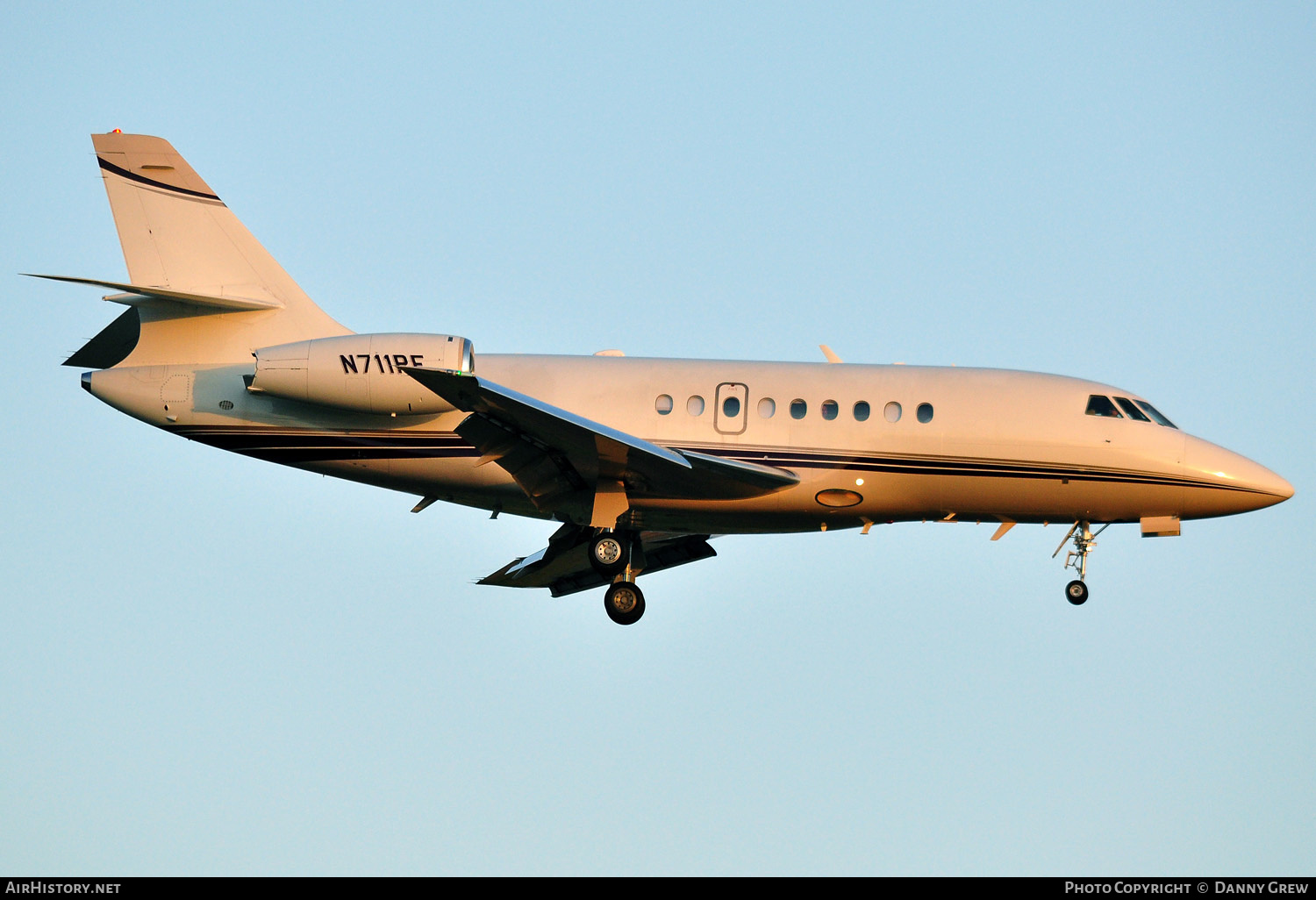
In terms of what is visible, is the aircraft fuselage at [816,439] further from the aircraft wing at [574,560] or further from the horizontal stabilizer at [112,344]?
the aircraft wing at [574,560]

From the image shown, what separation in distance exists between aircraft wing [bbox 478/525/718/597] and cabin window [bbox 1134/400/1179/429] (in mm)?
7358

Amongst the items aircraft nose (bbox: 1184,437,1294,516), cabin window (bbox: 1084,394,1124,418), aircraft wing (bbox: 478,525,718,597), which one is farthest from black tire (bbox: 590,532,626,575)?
aircraft nose (bbox: 1184,437,1294,516)

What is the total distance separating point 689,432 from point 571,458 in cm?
210

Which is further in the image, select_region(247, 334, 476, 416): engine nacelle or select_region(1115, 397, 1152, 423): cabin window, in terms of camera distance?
select_region(1115, 397, 1152, 423): cabin window

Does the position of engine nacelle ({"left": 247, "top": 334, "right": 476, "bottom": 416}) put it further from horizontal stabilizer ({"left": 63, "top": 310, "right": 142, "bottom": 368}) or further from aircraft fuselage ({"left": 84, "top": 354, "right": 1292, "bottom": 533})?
horizontal stabilizer ({"left": 63, "top": 310, "right": 142, "bottom": 368})

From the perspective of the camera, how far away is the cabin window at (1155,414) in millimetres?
24141

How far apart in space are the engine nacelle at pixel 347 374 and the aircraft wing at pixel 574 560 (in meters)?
4.85

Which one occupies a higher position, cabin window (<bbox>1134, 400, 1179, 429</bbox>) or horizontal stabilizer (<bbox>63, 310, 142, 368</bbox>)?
horizontal stabilizer (<bbox>63, 310, 142, 368</bbox>)

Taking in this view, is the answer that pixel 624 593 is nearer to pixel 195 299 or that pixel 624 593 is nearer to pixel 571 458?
pixel 571 458

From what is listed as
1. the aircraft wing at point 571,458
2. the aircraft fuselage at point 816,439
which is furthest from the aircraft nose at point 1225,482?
the aircraft wing at point 571,458

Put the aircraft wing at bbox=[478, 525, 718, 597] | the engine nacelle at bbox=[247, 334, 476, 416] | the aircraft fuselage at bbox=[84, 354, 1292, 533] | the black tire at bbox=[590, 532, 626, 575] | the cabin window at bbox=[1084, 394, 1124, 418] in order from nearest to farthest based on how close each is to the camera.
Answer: the engine nacelle at bbox=[247, 334, 476, 416], the aircraft fuselage at bbox=[84, 354, 1292, 533], the black tire at bbox=[590, 532, 626, 575], the cabin window at bbox=[1084, 394, 1124, 418], the aircraft wing at bbox=[478, 525, 718, 597]

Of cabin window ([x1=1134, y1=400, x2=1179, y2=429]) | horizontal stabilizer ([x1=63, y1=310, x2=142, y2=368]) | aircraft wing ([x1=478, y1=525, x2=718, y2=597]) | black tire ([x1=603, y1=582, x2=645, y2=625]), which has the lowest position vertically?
black tire ([x1=603, y1=582, x2=645, y2=625])

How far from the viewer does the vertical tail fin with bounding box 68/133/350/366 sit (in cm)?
2416
